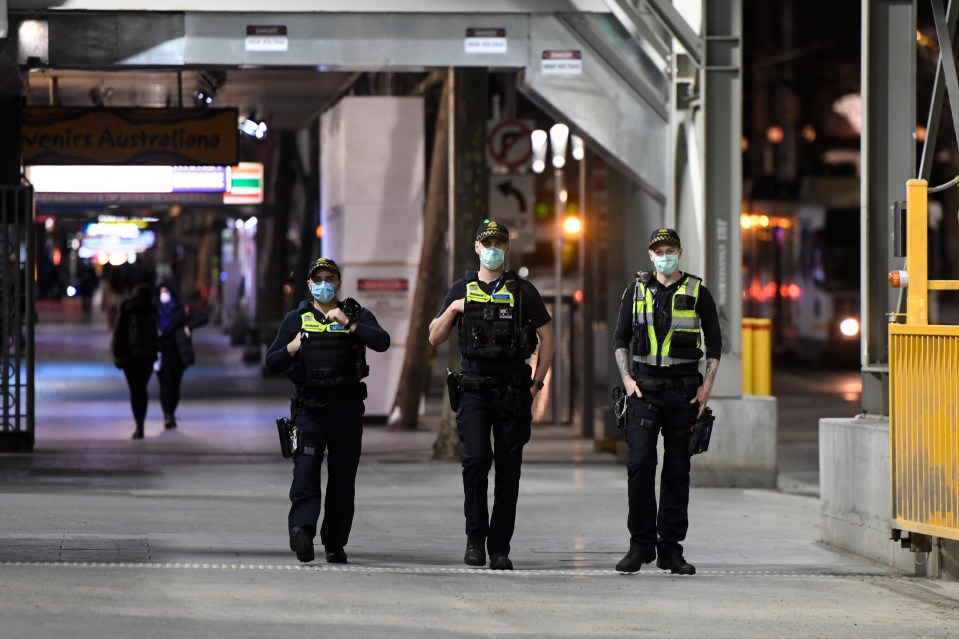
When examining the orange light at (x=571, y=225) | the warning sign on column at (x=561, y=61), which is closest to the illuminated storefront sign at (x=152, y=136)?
the warning sign on column at (x=561, y=61)

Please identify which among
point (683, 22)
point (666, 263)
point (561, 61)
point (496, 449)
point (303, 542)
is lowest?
point (303, 542)

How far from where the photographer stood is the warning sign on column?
15023 mm

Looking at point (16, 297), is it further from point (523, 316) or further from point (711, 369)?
point (711, 369)

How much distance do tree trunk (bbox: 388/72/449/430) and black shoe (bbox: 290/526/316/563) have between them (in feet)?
33.6

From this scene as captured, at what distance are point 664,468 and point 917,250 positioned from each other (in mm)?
1855

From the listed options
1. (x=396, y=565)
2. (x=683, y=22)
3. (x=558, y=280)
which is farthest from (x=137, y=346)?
(x=396, y=565)

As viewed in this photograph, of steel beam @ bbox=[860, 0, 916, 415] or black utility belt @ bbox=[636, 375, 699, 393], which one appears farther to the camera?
steel beam @ bbox=[860, 0, 916, 415]

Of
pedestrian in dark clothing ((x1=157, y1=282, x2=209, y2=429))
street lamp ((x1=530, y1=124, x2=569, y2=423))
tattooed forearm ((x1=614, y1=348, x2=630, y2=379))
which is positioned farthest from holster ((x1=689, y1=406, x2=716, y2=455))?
street lamp ((x1=530, y1=124, x2=569, y2=423))

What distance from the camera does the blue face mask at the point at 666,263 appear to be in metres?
9.80

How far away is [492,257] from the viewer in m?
9.72

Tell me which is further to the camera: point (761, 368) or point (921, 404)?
point (761, 368)

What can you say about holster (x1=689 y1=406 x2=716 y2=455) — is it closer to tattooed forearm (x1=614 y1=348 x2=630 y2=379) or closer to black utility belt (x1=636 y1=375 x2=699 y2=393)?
black utility belt (x1=636 y1=375 x2=699 y2=393)

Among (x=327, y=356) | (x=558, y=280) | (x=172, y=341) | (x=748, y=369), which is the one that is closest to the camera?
(x=327, y=356)

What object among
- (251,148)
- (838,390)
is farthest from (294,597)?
(251,148)
